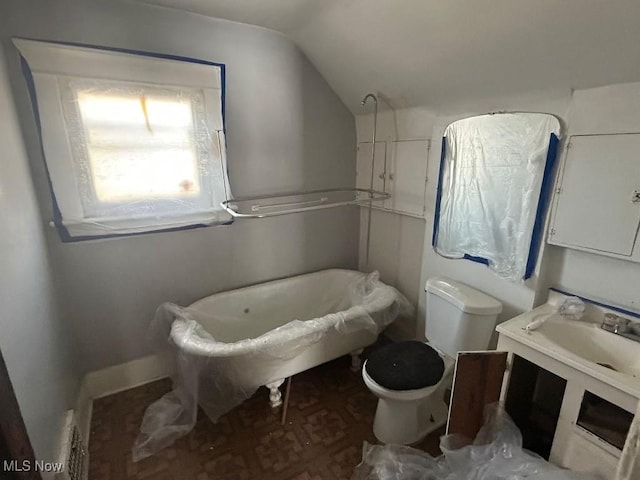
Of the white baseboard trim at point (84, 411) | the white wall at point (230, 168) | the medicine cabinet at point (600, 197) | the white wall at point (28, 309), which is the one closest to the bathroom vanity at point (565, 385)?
the medicine cabinet at point (600, 197)

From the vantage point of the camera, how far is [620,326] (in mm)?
1362

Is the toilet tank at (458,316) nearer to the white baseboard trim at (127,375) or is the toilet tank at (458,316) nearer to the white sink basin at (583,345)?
the white sink basin at (583,345)

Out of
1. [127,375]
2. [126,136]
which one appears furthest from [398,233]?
[127,375]

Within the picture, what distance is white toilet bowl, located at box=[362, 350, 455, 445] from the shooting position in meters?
1.64

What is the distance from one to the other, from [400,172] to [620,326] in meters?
1.45

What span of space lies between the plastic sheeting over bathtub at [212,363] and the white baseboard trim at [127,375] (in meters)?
0.25

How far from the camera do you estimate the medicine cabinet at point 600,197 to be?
1291 millimetres

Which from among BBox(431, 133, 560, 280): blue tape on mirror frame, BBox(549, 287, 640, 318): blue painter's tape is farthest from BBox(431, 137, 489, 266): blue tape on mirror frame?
BBox(549, 287, 640, 318): blue painter's tape

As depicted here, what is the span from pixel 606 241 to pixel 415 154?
115cm

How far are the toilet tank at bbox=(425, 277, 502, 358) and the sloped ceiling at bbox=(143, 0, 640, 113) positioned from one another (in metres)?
1.03

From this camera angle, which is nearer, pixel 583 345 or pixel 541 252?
pixel 583 345

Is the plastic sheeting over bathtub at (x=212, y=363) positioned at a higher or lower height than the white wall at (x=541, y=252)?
lower

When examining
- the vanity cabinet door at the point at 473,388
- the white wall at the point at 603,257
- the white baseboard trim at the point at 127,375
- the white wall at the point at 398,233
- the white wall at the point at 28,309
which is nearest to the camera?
the white wall at the point at 28,309

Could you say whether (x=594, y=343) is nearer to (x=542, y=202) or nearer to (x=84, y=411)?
(x=542, y=202)
